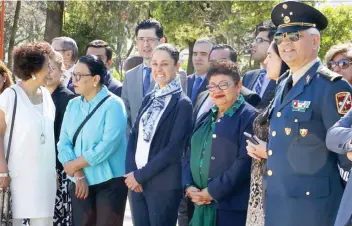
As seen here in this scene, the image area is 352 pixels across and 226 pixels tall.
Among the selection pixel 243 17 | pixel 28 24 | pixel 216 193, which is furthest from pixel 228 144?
pixel 28 24

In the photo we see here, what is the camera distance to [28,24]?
114 ft

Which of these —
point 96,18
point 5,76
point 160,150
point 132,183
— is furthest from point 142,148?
point 96,18

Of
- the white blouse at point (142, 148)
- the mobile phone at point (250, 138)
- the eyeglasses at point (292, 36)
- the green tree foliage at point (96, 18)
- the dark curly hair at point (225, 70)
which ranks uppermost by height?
the green tree foliage at point (96, 18)

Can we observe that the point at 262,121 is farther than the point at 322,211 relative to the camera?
Yes

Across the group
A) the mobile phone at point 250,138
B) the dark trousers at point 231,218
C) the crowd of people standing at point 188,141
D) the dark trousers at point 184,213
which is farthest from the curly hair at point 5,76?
the mobile phone at point 250,138

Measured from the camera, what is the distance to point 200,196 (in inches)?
201

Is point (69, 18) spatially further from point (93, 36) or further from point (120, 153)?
point (120, 153)

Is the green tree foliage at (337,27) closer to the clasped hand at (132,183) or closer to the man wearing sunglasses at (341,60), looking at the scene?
the man wearing sunglasses at (341,60)

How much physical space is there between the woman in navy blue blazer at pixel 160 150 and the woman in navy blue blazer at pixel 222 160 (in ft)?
Answer: 0.76

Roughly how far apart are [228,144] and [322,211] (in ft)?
4.01

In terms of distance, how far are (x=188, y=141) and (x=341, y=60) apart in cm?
142

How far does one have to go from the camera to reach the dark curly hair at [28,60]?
5.58 meters

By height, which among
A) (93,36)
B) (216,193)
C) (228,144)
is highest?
(93,36)

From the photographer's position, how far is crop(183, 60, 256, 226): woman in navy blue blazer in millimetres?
5023
